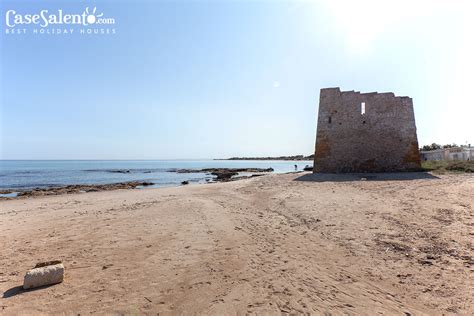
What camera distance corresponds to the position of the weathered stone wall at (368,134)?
21.0 m

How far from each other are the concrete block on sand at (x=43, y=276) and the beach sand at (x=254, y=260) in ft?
0.46

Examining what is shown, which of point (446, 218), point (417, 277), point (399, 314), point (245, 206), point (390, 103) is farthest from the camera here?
point (390, 103)

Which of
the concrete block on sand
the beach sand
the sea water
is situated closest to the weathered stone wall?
the beach sand

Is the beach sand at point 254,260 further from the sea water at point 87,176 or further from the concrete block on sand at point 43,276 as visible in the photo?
the sea water at point 87,176

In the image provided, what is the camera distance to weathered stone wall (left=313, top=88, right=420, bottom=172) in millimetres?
20984

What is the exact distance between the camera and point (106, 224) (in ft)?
25.3

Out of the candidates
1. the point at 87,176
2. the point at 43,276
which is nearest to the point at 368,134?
the point at 43,276

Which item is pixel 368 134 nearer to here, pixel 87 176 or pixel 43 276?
pixel 43 276

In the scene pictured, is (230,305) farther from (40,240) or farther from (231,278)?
(40,240)

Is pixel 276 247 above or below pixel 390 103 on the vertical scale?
below

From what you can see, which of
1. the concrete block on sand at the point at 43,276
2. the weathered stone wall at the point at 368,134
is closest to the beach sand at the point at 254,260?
the concrete block on sand at the point at 43,276

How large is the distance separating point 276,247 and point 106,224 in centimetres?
518

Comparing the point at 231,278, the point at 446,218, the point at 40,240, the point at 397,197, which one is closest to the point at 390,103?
the point at 397,197

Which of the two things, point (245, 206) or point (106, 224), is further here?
point (245, 206)
